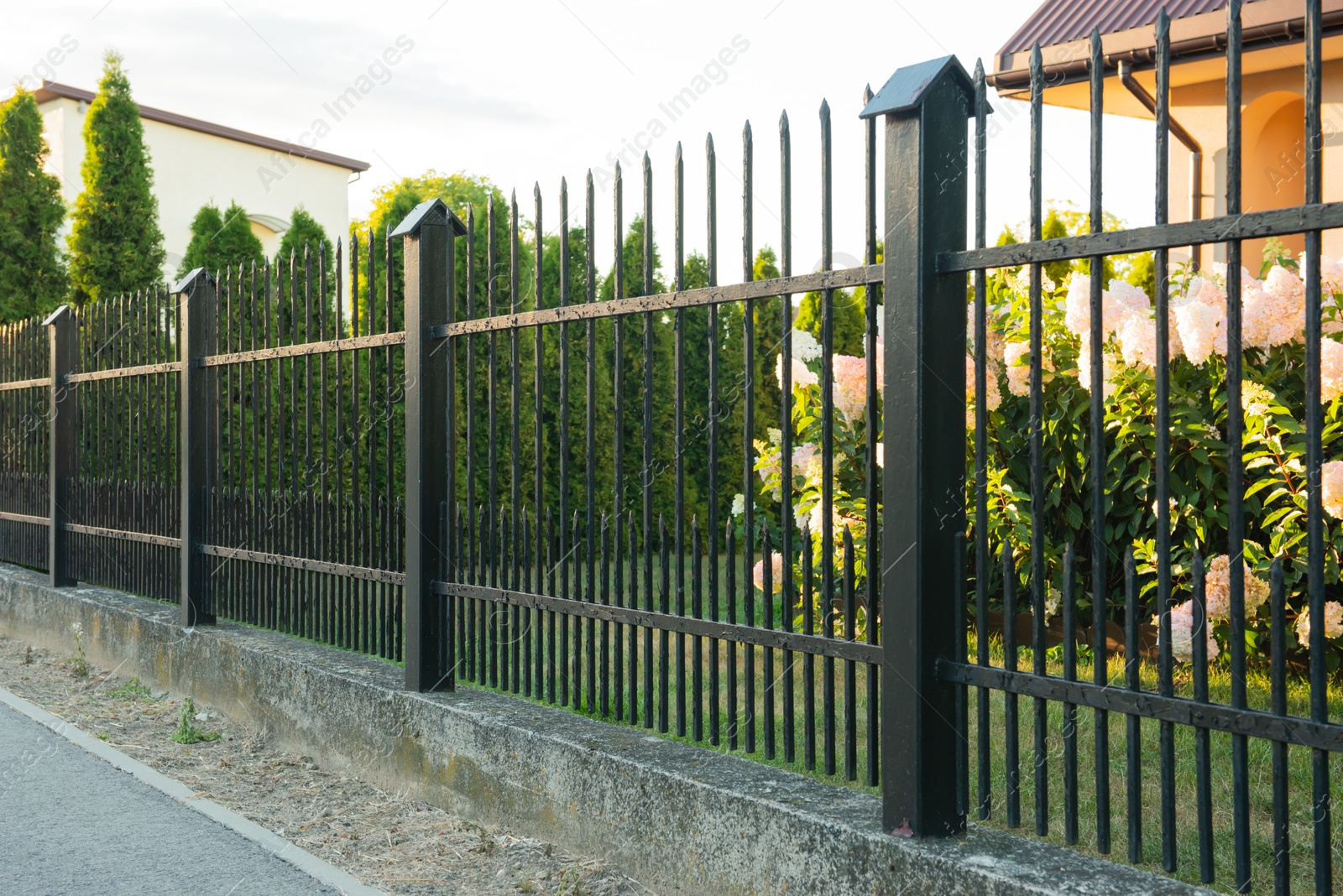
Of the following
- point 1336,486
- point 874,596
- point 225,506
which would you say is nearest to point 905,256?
point 874,596

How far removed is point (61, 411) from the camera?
918 cm

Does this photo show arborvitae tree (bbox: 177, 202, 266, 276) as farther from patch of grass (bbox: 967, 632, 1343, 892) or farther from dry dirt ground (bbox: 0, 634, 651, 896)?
patch of grass (bbox: 967, 632, 1343, 892)

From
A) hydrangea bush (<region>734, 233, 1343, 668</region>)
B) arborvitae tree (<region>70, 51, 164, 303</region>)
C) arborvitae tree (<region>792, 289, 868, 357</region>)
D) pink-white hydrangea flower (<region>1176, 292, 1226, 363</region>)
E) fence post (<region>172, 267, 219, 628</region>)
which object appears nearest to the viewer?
pink-white hydrangea flower (<region>1176, 292, 1226, 363</region>)

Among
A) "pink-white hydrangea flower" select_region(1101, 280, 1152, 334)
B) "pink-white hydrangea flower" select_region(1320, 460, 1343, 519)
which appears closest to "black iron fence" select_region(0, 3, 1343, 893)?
"pink-white hydrangea flower" select_region(1101, 280, 1152, 334)

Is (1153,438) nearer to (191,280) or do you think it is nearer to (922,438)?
(922,438)

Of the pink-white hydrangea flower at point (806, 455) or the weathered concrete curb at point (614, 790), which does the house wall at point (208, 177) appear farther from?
the weathered concrete curb at point (614, 790)

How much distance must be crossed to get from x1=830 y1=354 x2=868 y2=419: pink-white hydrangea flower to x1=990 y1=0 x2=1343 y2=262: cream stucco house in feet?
11.2

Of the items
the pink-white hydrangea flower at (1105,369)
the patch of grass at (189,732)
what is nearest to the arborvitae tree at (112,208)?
the patch of grass at (189,732)

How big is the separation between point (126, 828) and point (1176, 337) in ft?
17.2

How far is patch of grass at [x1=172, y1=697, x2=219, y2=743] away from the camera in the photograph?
233 inches

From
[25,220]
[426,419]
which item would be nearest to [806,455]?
[426,419]

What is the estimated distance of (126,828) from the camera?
4.53 m

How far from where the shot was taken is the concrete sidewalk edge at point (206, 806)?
155 inches

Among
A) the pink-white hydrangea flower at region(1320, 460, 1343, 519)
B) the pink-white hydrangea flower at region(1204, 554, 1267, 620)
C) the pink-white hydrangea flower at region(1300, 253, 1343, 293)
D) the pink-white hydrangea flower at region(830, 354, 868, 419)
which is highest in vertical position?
the pink-white hydrangea flower at region(1300, 253, 1343, 293)
